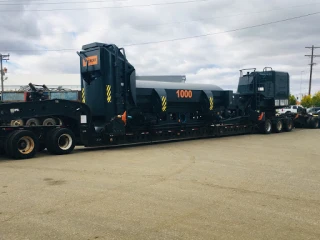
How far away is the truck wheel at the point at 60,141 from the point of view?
11.5 metres

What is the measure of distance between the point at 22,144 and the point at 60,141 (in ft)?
4.44

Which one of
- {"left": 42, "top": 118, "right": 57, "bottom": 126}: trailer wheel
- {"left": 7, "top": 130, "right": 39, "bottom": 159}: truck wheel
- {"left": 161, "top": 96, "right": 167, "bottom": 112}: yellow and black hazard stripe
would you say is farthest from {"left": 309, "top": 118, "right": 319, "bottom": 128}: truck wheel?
{"left": 7, "top": 130, "right": 39, "bottom": 159}: truck wheel

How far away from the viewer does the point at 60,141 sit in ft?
39.1

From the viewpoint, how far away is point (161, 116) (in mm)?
16219

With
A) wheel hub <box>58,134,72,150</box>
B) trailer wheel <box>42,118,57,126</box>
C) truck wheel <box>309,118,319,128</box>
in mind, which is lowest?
truck wheel <box>309,118,319,128</box>

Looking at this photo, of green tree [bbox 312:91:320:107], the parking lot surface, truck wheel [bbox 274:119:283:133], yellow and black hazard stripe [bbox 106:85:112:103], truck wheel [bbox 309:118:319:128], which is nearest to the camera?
the parking lot surface

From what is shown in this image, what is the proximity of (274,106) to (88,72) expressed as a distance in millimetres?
12347

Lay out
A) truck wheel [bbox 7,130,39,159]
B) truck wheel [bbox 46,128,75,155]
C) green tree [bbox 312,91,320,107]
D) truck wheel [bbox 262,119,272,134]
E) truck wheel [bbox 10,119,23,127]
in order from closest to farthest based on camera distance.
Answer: truck wheel [bbox 7,130,39,159], truck wheel [bbox 10,119,23,127], truck wheel [bbox 46,128,75,155], truck wheel [bbox 262,119,272,134], green tree [bbox 312,91,320,107]

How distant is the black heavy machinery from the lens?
11.6m

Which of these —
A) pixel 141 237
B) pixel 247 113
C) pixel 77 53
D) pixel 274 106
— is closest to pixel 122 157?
pixel 77 53

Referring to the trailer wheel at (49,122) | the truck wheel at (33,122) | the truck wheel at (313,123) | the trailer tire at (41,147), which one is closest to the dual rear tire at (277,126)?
the truck wheel at (313,123)

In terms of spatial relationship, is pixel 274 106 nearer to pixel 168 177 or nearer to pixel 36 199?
pixel 168 177

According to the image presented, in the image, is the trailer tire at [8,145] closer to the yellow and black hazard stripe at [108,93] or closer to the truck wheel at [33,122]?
the truck wheel at [33,122]

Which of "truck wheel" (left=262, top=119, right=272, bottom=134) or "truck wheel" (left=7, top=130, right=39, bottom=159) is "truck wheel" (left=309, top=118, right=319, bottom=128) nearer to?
"truck wheel" (left=262, top=119, right=272, bottom=134)
